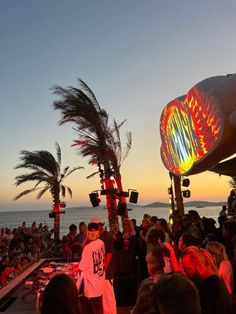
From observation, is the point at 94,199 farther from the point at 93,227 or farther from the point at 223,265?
the point at 223,265

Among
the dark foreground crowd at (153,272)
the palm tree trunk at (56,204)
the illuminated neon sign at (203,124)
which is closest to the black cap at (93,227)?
the dark foreground crowd at (153,272)

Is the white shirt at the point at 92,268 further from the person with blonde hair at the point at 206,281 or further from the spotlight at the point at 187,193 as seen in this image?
the spotlight at the point at 187,193

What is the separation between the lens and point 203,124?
536cm

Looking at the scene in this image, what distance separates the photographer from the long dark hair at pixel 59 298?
8.66 ft

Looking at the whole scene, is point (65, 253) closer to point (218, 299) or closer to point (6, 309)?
point (6, 309)

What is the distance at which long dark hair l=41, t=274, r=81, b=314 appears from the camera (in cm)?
264

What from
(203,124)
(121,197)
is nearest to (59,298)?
(203,124)

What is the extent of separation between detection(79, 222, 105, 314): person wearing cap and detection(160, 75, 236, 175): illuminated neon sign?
6.04 ft

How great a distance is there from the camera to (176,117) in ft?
21.5

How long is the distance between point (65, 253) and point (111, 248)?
488cm

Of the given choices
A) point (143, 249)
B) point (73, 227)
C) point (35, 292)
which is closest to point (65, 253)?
point (73, 227)

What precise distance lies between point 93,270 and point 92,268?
0.12 ft

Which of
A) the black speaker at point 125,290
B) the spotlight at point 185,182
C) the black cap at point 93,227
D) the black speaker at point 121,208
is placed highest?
the spotlight at point 185,182

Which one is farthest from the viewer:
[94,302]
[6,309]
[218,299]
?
[6,309]
